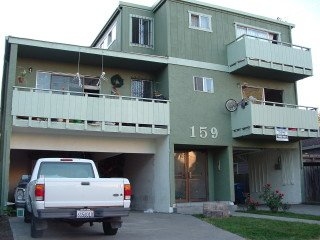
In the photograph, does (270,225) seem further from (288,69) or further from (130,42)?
(130,42)

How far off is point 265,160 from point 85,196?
15457mm

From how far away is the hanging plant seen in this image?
63.3 ft

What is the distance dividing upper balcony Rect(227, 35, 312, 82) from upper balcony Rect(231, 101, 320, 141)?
1.63 metres

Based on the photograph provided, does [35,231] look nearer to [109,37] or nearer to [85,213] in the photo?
[85,213]

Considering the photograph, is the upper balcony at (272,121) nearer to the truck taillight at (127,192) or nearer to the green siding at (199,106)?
the green siding at (199,106)

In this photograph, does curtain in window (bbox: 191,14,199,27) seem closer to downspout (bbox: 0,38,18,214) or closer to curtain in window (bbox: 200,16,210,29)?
curtain in window (bbox: 200,16,210,29)

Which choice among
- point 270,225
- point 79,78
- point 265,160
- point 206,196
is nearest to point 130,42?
point 79,78

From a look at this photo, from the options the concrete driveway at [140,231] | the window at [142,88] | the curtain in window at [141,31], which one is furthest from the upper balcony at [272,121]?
the concrete driveway at [140,231]

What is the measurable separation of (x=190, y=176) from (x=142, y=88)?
4.74m

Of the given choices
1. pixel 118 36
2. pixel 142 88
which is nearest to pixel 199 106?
pixel 142 88

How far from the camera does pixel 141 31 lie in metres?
20.7

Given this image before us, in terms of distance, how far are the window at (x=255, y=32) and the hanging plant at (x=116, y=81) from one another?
635 cm

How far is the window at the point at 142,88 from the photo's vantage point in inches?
781

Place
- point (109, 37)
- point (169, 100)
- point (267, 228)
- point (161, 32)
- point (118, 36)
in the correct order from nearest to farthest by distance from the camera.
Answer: point (267, 228)
point (169, 100)
point (161, 32)
point (118, 36)
point (109, 37)
